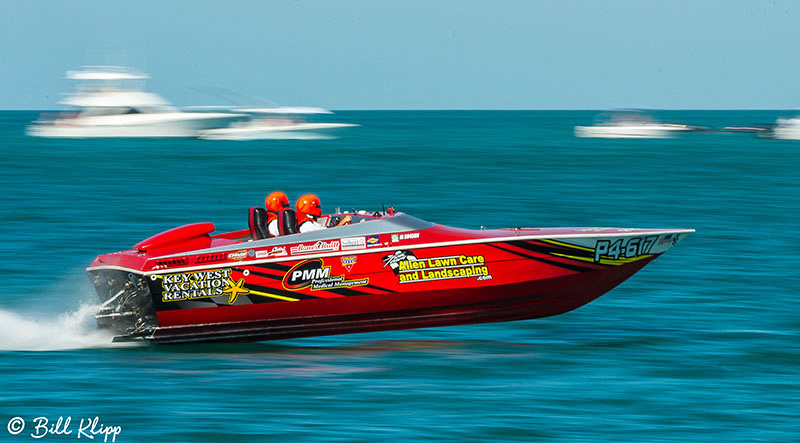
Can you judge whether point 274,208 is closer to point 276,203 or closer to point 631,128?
point 276,203

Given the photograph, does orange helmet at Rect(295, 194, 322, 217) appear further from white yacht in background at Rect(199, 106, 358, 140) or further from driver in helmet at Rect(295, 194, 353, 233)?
white yacht in background at Rect(199, 106, 358, 140)

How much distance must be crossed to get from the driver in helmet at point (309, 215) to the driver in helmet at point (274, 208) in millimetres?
180

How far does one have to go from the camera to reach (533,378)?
997 cm

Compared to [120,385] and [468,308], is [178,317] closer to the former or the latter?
[120,385]

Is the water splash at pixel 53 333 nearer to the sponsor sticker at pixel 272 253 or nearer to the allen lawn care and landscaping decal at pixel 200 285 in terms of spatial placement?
the allen lawn care and landscaping decal at pixel 200 285

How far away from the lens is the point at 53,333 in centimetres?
1178

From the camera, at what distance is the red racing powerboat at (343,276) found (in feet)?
35.4

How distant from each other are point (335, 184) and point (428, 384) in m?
23.5
